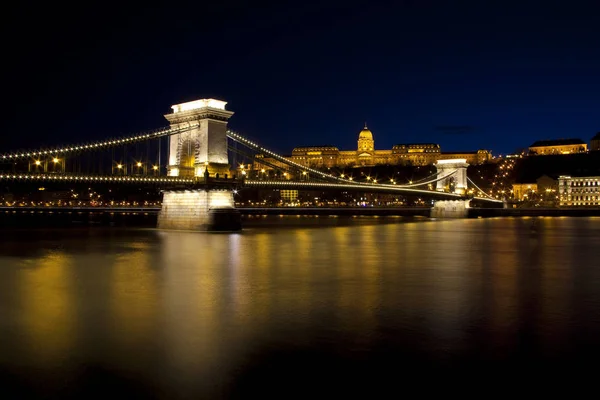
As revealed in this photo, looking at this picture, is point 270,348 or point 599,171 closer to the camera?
point 270,348

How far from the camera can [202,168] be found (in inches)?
1564

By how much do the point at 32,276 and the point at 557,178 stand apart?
4663 inches

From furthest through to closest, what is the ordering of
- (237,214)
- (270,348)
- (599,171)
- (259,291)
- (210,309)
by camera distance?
(599,171), (237,214), (259,291), (210,309), (270,348)

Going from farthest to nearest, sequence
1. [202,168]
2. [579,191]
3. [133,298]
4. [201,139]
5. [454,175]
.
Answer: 1. [579,191]
2. [454,175]
3. [201,139]
4. [202,168]
5. [133,298]

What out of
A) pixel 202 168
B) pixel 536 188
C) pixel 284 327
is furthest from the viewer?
pixel 536 188

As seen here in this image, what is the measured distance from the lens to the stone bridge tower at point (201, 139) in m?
39.9

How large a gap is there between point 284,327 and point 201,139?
3070cm

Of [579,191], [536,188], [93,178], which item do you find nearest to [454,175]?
[579,191]

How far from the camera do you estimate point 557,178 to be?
121 m

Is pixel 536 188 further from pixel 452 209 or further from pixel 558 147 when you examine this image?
pixel 452 209

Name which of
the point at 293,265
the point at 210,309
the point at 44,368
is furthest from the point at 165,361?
the point at 293,265

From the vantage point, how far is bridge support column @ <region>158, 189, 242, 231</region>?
39.2 metres

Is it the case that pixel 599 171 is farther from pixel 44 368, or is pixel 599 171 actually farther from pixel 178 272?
pixel 44 368

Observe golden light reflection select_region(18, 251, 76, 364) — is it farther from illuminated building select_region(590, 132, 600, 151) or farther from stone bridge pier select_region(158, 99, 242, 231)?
A: illuminated building select_region(590, 132, 600, 151)
